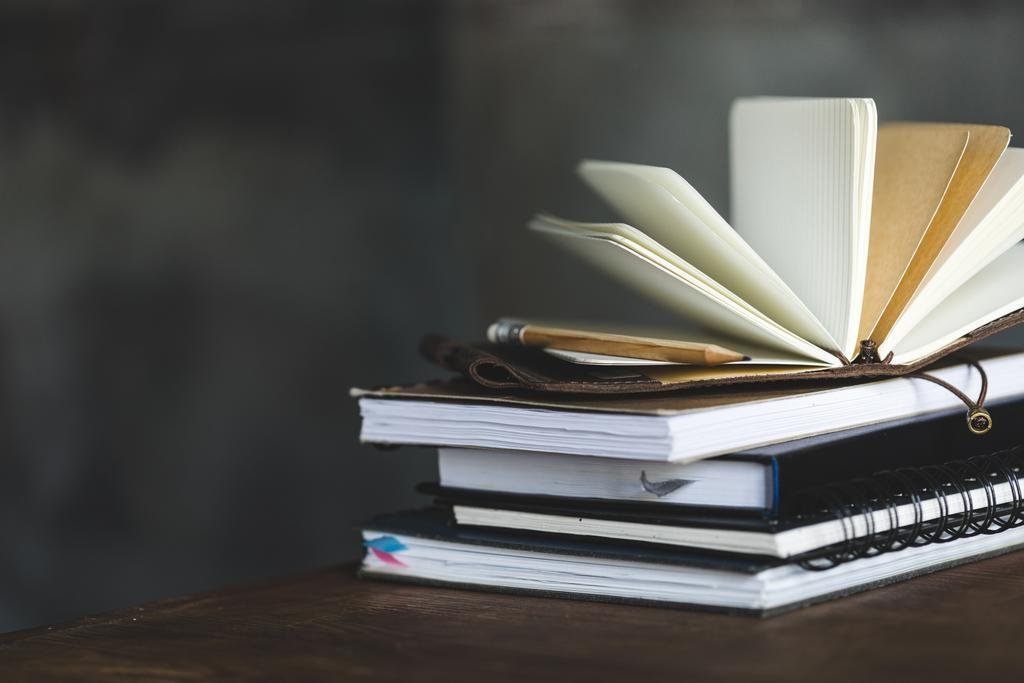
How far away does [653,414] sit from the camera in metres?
0.75

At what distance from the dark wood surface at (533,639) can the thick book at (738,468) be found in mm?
72

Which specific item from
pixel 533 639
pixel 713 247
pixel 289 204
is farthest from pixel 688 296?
pixel 289 204

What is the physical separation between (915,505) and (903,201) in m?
0.23

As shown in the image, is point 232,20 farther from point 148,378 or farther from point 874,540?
point 874,540

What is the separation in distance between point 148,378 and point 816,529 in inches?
39.6

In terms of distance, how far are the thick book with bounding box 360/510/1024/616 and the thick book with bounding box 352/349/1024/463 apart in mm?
70

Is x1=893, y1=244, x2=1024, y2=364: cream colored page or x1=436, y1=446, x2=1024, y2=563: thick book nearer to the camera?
x1=436, y1=446, x2=1024, y2=563: thick book

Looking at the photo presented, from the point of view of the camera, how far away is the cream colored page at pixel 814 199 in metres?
0.85

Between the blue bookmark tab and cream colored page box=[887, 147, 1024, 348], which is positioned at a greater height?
cream colored page box=[887, 147, 1024, 348]

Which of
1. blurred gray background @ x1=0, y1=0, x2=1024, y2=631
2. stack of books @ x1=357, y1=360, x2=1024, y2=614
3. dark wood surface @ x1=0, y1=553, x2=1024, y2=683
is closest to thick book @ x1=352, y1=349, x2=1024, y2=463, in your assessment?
stack of books @ x1=357, y1=360, x2=1024, y2=614

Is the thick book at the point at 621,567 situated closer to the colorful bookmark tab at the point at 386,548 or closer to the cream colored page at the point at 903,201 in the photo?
the colorful bookmark tab at the point at 386,548

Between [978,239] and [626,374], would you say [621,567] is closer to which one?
[626,374]

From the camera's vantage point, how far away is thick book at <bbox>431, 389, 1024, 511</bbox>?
0.77 meters

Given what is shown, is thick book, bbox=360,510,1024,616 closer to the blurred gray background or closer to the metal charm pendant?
the metal charm pendant
